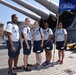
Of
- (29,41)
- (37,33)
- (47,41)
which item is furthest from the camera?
(47,41)

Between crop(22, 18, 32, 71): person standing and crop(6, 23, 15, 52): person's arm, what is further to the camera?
crop(22, 18, 32, 71): person standing

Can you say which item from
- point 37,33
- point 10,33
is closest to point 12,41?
point 10,33

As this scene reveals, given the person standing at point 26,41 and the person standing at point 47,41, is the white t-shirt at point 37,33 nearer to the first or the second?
the person standing at point 26,41

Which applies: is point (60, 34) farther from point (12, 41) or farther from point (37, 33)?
point (12, 41)

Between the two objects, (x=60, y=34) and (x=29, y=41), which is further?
(x=60, y=34)

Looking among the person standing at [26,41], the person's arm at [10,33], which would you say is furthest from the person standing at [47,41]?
the person's arm at [10,33]

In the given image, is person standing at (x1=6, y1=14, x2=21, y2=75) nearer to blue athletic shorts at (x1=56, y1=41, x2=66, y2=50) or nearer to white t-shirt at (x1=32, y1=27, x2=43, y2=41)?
white t-shirt at (x1=32, y1=27, x2=43, y2=41)

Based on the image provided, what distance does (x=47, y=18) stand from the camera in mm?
25391

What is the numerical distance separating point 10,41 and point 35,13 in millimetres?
19953

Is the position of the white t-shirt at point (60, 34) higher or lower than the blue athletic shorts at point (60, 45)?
higher

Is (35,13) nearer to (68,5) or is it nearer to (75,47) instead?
(75,47)

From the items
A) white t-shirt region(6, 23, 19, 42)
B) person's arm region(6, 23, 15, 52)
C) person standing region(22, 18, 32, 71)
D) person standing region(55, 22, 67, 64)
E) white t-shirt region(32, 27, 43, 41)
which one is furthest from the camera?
person standing region(55, 22, 67, 64)

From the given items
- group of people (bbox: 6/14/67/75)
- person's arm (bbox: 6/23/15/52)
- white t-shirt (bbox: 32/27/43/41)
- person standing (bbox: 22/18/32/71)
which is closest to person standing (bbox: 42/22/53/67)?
group of people (bbox: 6/14/67/75)

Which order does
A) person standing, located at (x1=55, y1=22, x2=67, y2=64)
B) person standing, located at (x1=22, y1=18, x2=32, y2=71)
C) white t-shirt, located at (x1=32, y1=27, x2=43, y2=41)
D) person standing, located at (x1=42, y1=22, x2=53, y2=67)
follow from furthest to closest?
1. person standing, located at (x1=55, y1=22, x2=67, y2=64)
2. person standing, located at (x1=42, y1=22, x2=53, y2=67)
3. white t-shirt, located at (x1=32, y1=27, x2=43, y2=41)
4. person standing, located at (x1=22, y1=18, x2=32, y2=71)
